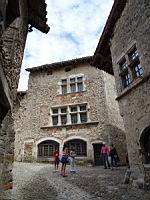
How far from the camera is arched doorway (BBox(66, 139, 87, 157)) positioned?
577 inches

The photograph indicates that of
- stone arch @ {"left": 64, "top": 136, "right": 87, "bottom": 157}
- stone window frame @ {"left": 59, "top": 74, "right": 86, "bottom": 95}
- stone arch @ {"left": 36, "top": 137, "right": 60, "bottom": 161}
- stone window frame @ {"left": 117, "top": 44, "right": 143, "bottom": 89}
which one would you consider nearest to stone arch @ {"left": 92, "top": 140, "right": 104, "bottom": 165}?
stone arch @ {"left": 64, "top": 136, "right": 87, "bottom": 157}

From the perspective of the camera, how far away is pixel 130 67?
6.83 meters

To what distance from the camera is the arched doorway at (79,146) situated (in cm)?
1465

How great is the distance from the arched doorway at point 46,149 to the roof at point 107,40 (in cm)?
793

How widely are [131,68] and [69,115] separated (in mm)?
9655

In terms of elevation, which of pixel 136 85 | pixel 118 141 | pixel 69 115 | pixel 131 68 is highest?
pixel 131 68

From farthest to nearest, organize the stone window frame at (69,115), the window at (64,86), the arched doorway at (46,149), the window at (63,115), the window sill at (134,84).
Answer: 1. the window at (64,86)
2. the window at (63,115)
3. the stone window frame at (69,115)
4. the arched doorway at (46,149)
5. the window sill at (134,84)

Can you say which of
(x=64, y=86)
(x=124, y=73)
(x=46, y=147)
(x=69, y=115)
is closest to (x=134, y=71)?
(x=124, y=73)

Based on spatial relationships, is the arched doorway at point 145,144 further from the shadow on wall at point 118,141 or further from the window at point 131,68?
the shadow on wall at point 118,141

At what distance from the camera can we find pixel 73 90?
1675cm

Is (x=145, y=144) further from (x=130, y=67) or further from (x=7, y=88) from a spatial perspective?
(x=7, y=88)

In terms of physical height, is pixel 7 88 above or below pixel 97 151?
above

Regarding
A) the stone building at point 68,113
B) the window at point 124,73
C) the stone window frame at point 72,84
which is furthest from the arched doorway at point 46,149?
the window at point 124,73

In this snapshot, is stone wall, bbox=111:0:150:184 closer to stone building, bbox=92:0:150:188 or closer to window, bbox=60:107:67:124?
stone building, bbox=92:0:150:188
